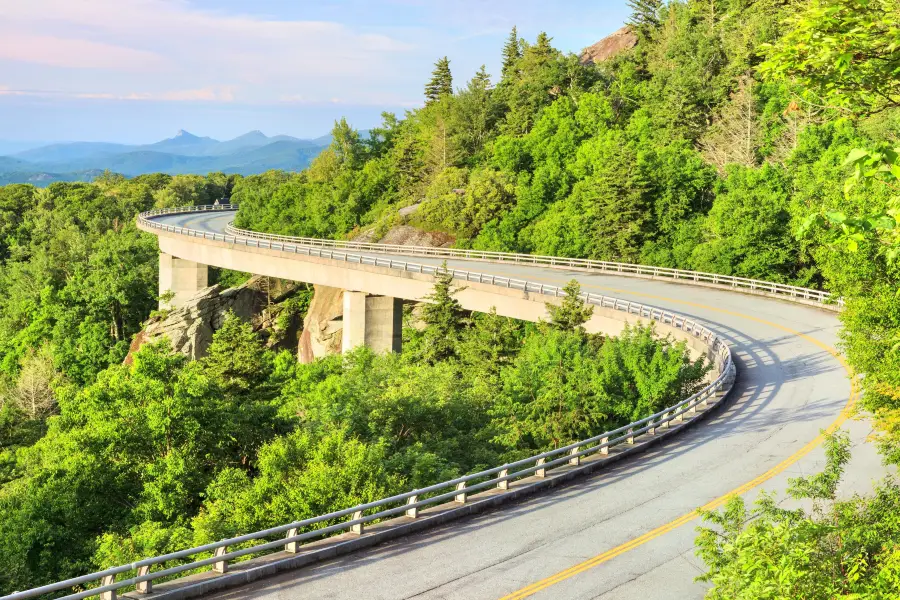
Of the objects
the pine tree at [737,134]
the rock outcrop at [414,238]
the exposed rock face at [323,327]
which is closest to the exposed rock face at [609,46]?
the pine tree at [737,134]

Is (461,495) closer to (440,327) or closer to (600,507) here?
(600,507)

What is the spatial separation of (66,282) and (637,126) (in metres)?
59.3

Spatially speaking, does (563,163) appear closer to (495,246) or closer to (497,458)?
(495,246)

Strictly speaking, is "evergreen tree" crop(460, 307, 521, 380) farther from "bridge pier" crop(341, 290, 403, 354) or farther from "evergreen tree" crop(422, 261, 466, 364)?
"bridge pier" crop(341, 290, 403, 354)

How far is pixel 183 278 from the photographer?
75.7 meters

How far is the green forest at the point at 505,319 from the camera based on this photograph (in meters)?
12.0

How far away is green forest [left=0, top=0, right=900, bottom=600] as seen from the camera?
12000 millimetres

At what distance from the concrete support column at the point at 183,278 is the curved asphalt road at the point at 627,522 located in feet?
179

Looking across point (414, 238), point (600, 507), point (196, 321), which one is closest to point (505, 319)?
point (414, 238)

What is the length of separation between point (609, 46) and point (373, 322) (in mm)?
84868

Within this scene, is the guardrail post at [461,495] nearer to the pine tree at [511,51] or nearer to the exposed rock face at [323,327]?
the exposed rock face at [323,327]

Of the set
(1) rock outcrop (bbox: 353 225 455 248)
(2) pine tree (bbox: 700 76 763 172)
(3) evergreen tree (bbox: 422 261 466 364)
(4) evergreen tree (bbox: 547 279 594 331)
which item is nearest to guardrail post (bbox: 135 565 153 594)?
(4) evergreen tree (bbox: 547 279 594 331)

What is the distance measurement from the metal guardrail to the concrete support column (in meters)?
21.3

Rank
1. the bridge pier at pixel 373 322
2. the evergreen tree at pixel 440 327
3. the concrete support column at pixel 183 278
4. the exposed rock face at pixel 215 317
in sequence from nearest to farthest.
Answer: the evergreen tree at pixel 440 327 → the bridge pier at pixel 373 322 → the exposed rock face at pixel 215 317 → the concrete support column at pixel 183 278
